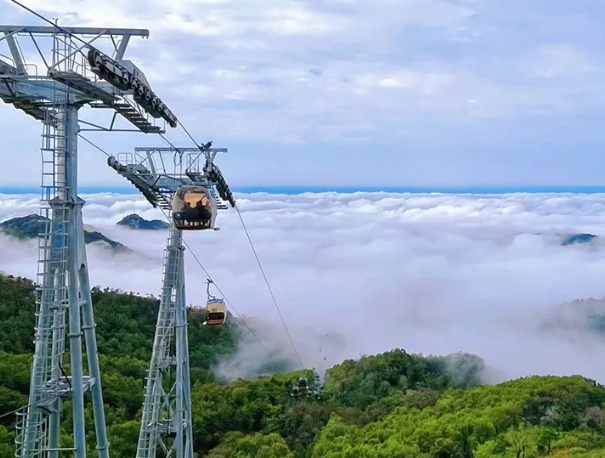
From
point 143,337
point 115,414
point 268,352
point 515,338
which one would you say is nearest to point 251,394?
point 115,414

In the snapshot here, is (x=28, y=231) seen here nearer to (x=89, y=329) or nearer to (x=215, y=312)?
(x=215, y=312)

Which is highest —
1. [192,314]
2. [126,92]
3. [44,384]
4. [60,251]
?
[126,92]

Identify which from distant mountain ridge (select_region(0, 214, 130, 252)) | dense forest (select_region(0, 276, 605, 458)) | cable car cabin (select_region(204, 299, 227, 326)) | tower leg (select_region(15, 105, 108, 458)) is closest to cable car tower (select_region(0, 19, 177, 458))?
tower leg (select_region(15, 105, 108, 458))

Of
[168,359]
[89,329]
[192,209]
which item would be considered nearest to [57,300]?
[89,329]

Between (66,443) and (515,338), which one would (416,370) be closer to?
(66,443)

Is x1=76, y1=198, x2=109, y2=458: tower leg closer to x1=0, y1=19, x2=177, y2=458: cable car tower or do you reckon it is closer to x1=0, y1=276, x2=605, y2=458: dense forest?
x1=0, y1=19, x2=177, y2=458: cable car tower
